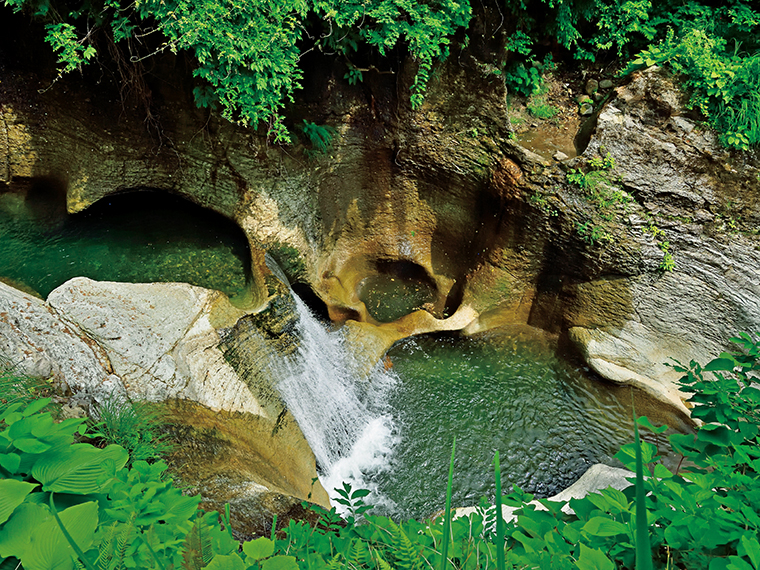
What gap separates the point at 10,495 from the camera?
1070 millimetres

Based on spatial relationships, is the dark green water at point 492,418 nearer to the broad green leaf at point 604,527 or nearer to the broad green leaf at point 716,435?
the broad green leaf at point 716,435

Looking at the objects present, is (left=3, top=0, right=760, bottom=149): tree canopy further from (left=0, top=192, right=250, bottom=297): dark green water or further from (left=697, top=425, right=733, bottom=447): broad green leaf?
(left=697, top=425, right=733, bottom=447): broad green leaf

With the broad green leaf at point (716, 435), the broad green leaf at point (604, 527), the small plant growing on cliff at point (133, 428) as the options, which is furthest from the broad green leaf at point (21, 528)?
the broad green leaf at point (716, 435)

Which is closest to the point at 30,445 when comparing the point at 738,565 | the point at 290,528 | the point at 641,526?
the point at 290,528

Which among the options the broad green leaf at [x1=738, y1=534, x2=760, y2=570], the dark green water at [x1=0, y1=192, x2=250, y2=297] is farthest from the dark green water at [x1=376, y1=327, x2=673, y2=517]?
the broad green leaf at [x1=738, y1=534, x2=760, y2=570]

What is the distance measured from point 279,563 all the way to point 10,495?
2.16 ft

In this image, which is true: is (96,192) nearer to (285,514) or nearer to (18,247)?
(18,247)

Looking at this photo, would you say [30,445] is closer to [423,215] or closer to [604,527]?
[604,527]

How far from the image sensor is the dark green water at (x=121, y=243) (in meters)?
4.32

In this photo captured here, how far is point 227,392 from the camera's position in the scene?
399 centimetres

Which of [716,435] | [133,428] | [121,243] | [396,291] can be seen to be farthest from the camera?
[396,291]

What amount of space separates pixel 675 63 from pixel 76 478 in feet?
21.8

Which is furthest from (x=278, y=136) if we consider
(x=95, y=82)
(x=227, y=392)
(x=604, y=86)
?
(x=604, y=86)

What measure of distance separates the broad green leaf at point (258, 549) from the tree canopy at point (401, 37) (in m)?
3.62
